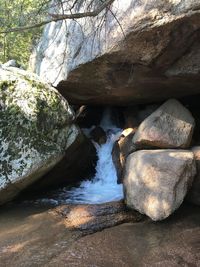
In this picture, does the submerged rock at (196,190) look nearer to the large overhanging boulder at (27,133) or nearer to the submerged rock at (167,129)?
the submerged rock at (167,129)

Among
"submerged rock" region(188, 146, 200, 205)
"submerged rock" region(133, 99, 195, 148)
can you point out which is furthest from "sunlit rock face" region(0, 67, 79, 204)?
"submerged rock" region(188, 146, 200, 205)

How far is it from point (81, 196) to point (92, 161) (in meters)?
1.08

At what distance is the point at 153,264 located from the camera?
4688 mm

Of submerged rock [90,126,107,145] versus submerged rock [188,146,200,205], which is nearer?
submerged rock [188,146,200,205]

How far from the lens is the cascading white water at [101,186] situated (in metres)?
6.83

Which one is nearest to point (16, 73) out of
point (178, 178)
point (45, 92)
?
point (45, 92)

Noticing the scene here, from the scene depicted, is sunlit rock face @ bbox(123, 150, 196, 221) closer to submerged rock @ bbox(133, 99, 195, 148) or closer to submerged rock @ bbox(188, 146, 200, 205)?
submerged rock @ bbox(188, 146, 200, 205)

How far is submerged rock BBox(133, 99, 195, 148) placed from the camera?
21.4 ft

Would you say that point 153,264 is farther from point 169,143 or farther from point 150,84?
point 150,84

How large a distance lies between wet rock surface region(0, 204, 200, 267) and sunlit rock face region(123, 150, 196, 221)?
25cm

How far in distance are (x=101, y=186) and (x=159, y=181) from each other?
1859 mm

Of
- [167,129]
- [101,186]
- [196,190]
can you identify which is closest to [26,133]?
[101,186]

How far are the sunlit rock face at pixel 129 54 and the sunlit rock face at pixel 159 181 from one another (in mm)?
1336

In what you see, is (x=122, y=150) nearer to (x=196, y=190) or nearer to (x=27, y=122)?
(x=196, y=190)
